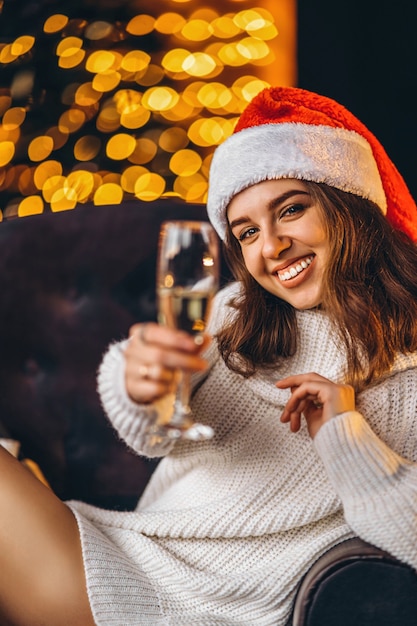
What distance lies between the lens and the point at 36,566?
45.9 inches

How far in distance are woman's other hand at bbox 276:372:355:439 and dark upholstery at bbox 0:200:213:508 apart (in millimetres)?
764

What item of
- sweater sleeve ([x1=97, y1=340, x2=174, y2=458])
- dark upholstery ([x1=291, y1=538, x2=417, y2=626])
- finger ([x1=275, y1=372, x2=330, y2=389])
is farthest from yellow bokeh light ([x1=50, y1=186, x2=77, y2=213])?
dark upholstery ([x1=291, y1=538, x2=417, y2=626])

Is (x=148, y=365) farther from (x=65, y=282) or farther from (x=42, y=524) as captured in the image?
(x=65, y=282)

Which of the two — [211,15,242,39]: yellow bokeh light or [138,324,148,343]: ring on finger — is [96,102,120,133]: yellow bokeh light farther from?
[138,324,148,343]: ring on finger

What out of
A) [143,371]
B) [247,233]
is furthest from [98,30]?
[143,371]

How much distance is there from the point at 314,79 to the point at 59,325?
3.73 feet

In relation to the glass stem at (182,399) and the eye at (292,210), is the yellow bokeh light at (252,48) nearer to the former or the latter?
the eye at (292,210)

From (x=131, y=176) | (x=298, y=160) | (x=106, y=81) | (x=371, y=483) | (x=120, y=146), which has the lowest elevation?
(x=131, y=176)

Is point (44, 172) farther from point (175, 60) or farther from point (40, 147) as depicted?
point (175, 60)

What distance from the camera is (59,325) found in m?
1.92

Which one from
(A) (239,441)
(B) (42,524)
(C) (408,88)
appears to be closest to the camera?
(B) (42,524)

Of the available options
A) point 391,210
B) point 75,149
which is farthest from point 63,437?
point 75,149

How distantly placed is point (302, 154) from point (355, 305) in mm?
285

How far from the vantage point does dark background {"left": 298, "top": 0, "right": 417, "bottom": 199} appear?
230cm
